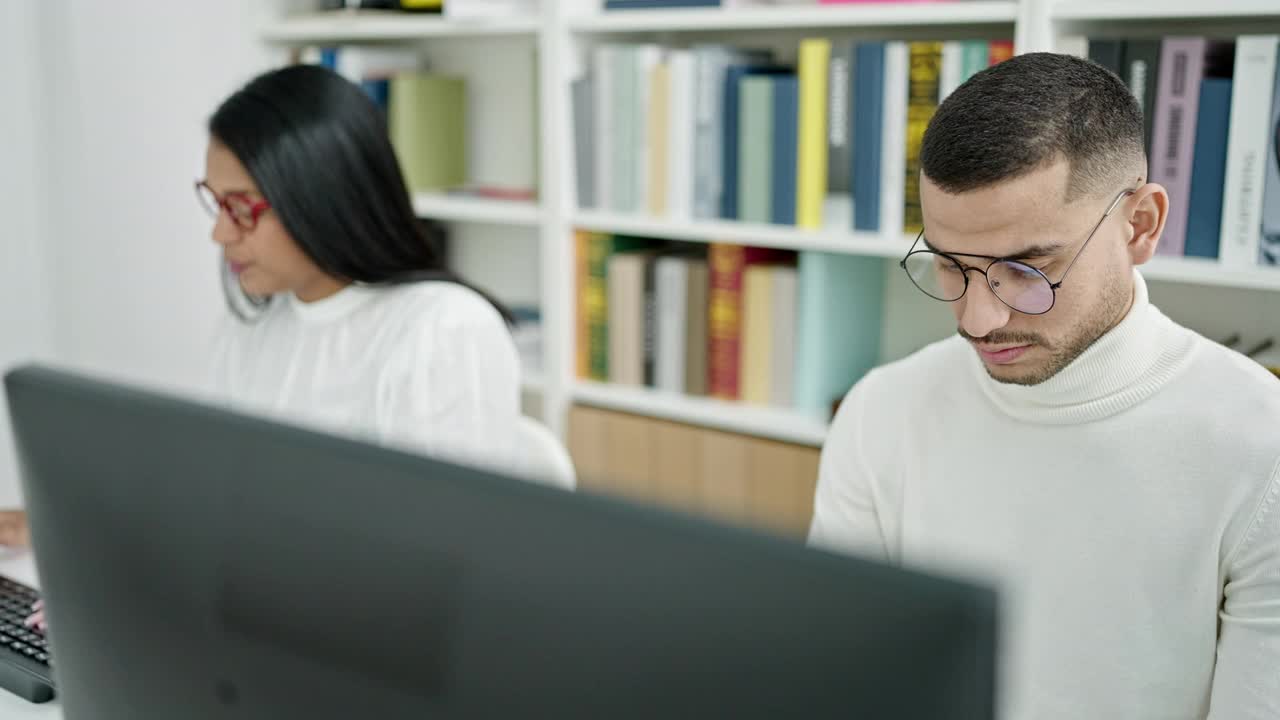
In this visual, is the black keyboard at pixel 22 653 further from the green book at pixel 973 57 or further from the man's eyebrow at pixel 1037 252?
the green book at pixel 973 57

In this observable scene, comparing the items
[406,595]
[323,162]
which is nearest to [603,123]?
[323,162]

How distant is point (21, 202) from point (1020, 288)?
2.87 m

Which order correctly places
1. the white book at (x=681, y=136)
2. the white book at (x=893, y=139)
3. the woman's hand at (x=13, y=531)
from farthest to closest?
the white book at (x=681, y=136) → the white book at (x=893, y=139) → the woman's hand at (x=13, y=531)

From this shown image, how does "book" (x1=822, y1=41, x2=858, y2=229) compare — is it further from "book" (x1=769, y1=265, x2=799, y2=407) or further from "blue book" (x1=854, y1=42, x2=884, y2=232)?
"book" (x1=769, y1=265, x2=799, y2=407)

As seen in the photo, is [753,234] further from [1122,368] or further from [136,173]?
[136,173]

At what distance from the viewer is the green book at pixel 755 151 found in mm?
2271

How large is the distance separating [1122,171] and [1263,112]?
2.75ft

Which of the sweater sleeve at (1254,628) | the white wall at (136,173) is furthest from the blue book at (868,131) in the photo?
the white wall at (136,173)

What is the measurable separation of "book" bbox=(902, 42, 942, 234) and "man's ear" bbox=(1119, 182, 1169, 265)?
908 mm

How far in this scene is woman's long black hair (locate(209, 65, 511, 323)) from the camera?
68.7 inches

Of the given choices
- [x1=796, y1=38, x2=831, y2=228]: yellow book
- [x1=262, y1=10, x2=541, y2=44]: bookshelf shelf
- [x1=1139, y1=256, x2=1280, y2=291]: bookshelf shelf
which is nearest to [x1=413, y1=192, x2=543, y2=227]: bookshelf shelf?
[x1=262, y1=10, x2=541, y2=44]: bookshelf shelf

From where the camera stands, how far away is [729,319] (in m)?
2.43

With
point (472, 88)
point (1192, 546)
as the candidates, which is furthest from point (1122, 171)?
point (472, 88)

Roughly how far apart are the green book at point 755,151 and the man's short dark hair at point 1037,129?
1.12 meters
